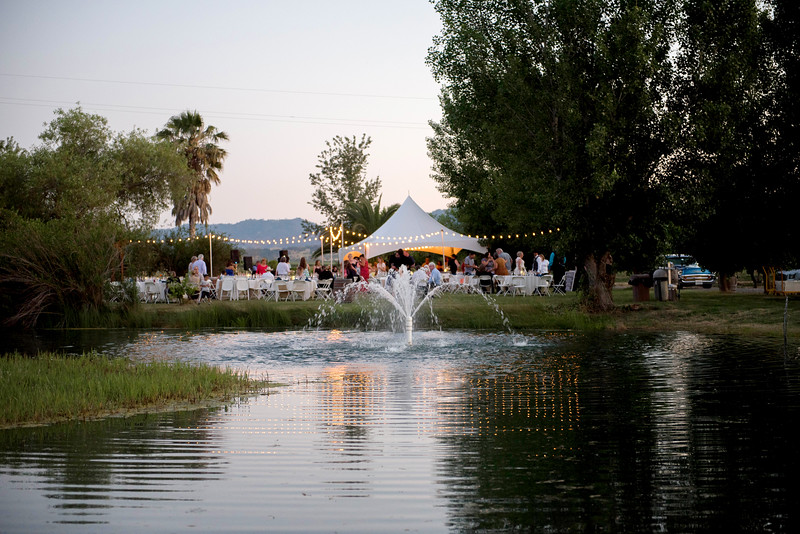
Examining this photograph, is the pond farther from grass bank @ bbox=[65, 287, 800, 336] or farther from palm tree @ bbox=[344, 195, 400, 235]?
palm tree @ bbox=[344, 195, 400, 235]

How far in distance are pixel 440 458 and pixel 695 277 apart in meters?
39.4

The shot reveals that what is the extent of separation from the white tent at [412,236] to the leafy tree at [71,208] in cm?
1148

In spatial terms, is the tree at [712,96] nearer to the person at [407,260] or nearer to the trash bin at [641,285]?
the trash bin at [641,285]

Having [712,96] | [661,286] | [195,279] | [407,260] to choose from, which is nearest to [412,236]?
[407,260]

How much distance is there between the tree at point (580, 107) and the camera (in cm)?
2341

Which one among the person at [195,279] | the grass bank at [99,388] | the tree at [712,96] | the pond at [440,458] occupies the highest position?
the tree at [712,96]

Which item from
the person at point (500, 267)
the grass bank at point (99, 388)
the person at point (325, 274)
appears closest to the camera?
the grass bank at point (99, 388)

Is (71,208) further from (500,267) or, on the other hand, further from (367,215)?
(367,215)

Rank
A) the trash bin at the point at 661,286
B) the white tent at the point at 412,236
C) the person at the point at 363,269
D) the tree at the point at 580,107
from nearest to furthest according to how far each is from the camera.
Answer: the tree at the point at 580,107, the trash bin at the point at 661,286, the person at the point at 363,269, the white tent at the point at 412,236

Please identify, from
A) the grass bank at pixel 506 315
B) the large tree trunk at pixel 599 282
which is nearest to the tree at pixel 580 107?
the large tree trunk at pixel 599 282

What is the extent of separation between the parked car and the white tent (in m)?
10.7

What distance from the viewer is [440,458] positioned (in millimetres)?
7676

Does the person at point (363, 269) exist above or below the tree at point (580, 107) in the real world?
below

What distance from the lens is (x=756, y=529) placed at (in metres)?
5.46
